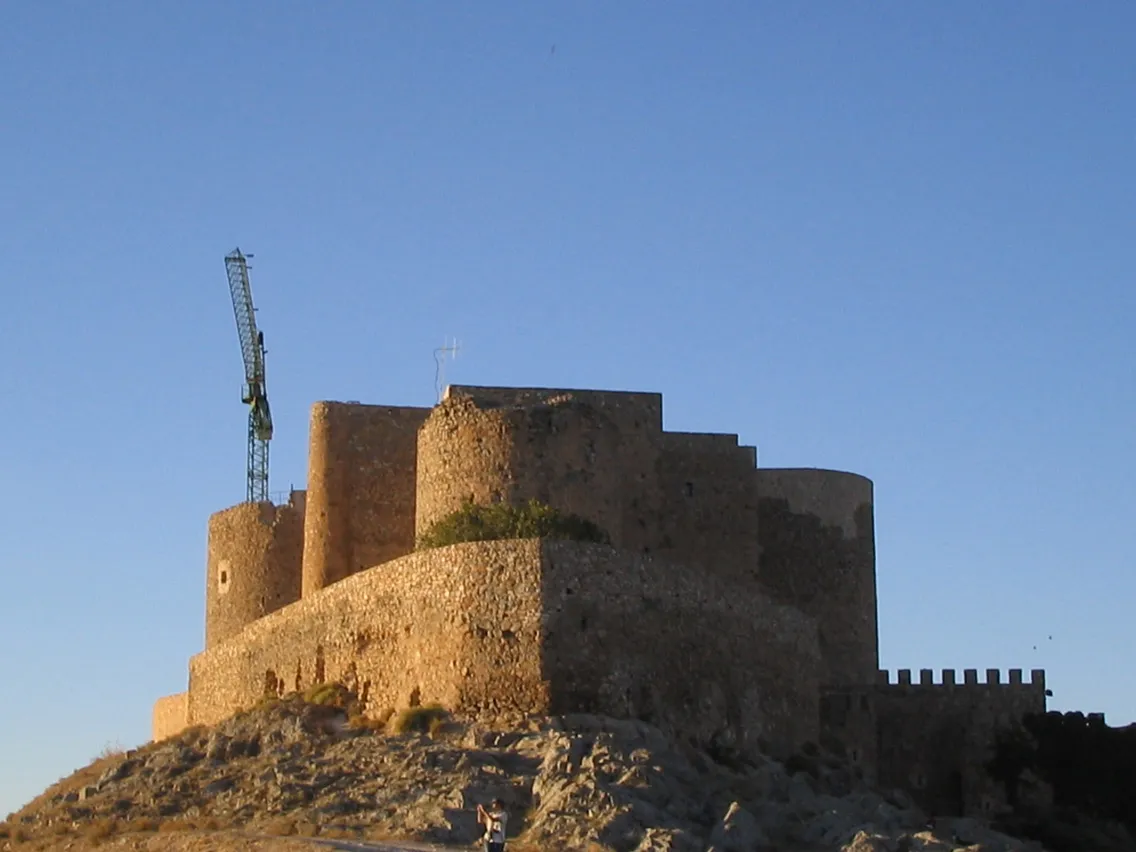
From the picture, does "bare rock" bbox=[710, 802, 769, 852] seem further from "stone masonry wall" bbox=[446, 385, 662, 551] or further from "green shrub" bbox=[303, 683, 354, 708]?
"stone masonry wall" bbox=[446, 385, 662, 551]

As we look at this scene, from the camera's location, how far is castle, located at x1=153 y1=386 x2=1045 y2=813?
41531 millimetres

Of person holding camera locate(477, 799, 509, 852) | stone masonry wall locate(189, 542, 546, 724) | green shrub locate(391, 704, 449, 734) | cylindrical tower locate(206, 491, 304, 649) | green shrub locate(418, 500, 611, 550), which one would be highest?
Result: cylindrical tower locate(206, 491, 304, 649)

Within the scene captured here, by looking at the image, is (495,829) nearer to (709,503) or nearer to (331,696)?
(331,696)

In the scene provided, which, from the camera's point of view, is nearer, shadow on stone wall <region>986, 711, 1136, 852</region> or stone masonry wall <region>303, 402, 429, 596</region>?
stone masonry wall <region>303, 402, 429, 596</region>

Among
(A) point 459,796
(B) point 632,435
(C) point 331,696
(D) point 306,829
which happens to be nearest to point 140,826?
(D) point 306,829

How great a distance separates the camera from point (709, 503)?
52.3 m

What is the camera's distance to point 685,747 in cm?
4184

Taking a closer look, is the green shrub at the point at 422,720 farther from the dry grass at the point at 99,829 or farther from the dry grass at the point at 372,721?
the dry grass at the point at 99,829

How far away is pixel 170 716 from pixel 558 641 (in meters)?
19.6

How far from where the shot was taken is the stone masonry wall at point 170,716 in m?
55.9

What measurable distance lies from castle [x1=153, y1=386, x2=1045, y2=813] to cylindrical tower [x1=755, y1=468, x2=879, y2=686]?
1.7 inches

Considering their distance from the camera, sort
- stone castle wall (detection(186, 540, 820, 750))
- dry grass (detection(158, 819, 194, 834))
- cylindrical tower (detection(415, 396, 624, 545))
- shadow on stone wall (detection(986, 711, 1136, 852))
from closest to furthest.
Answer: dry grass (detection(158, 819, 194, 834))
stone castle wall (detection(186, 540, 820, 750))
cylindrical tower (detection(415, 396, 624, 545))
shadow on stone wall (detection(986, 711, 1136, 852))

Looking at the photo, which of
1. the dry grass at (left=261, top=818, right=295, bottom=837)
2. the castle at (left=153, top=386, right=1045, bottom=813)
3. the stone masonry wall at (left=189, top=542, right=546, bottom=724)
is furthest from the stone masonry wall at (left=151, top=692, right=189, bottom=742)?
the dry grass at (left=261, top=818, right=295, bottom=837)

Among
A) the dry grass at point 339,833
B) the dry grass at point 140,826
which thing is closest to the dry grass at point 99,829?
the dry grass at point 140,826
